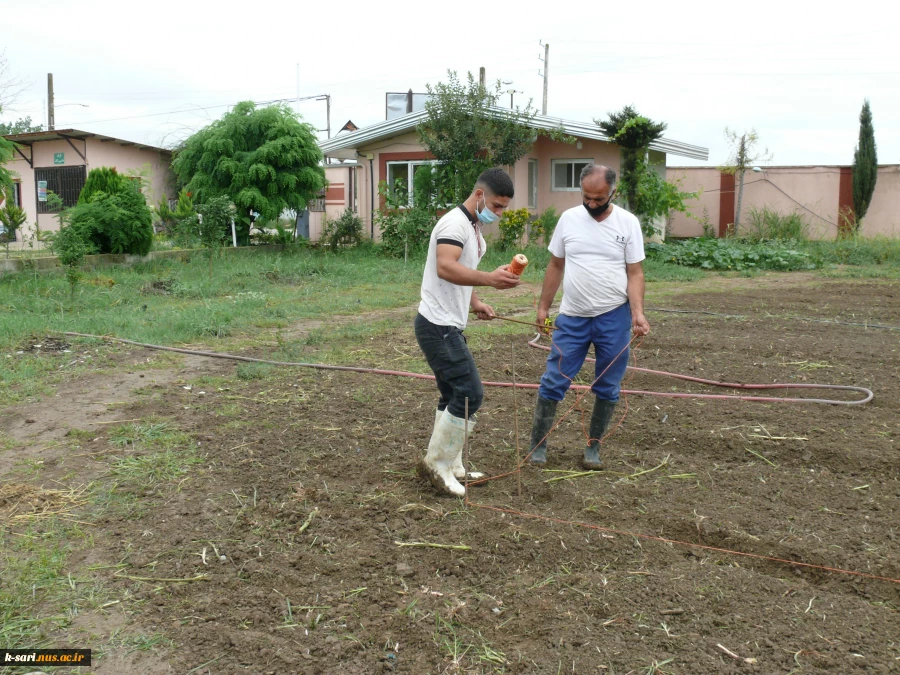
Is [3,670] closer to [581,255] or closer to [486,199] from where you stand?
[486,199]

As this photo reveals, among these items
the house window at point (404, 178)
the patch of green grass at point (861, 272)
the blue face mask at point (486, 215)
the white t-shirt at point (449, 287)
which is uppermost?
the house window at point (404, 178)

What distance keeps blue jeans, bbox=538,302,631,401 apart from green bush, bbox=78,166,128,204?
1119 cm

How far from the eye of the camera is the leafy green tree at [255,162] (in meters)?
16.0

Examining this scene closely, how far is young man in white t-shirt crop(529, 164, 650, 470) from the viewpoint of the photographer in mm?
4129

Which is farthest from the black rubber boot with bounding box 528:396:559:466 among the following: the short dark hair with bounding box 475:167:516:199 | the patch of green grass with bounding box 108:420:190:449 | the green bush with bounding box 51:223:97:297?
the green bush with bounding box 51:223:97:297

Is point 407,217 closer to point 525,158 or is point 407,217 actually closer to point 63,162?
point 525,158

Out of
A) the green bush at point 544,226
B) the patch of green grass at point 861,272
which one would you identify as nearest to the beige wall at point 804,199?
the patch of green grass at point 861,272

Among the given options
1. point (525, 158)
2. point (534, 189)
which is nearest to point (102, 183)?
point (525, 158)

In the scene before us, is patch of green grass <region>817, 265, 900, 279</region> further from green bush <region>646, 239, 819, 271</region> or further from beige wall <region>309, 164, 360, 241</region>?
beige wall <region>309, 164, 360, 241</region>

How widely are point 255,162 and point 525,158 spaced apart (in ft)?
19.8

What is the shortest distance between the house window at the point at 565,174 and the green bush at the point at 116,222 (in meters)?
9.54

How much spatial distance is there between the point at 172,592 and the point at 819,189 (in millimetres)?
21114

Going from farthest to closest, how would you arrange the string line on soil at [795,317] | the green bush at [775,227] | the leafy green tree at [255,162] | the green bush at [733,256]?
1. the green bush at [775,227]
2. the leafy green tree at [255,162]
3. the green bush at [733,256]
4. the string line on soil at [795,317]

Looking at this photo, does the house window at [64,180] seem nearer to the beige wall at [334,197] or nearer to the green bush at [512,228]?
the beige wall at [334,197]
